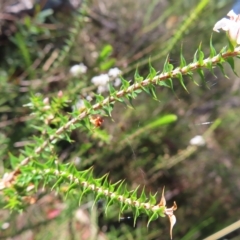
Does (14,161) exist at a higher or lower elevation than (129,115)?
higher

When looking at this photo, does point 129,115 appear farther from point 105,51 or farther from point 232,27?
point 232,27

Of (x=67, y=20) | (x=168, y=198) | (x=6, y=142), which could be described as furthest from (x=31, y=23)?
(x=168, y=198)

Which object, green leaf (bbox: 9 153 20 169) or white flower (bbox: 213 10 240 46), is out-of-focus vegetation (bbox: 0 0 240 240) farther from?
white flower (bbox: 213 10 240 46)

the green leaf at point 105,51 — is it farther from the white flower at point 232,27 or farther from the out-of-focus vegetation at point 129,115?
the white flower at point 232,27

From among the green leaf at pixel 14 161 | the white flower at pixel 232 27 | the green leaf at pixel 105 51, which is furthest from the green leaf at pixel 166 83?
the green leaf at pixel 105 51

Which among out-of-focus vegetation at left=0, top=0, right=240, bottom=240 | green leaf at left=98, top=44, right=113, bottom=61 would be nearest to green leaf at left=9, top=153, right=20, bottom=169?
out-of-focus vegetation at left=0, top=0, right=240, bottom=240

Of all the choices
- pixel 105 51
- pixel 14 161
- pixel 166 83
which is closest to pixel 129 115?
pixel 105 51

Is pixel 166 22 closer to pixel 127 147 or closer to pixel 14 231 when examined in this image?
pixel 127 147
